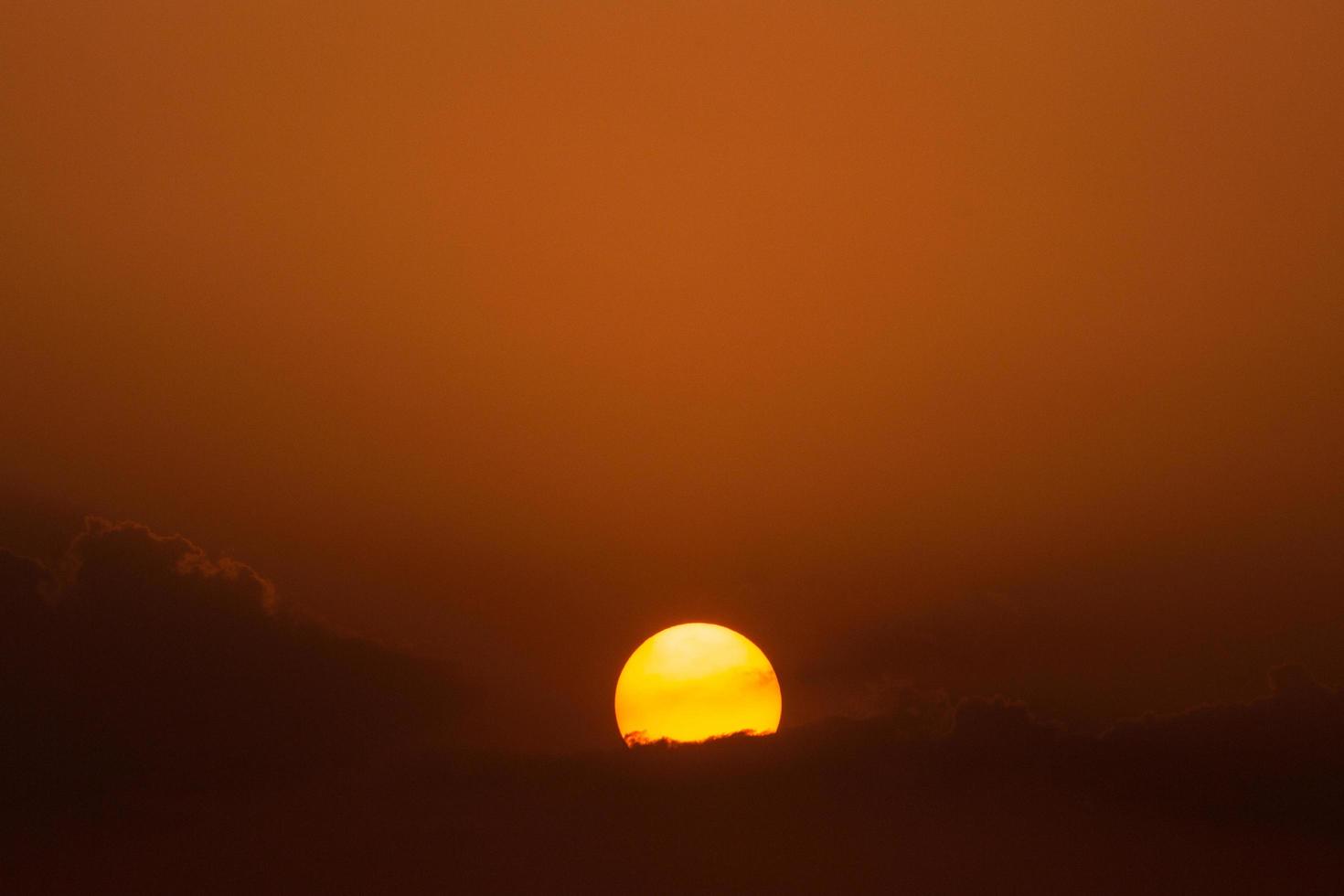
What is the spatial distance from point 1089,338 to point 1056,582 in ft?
3.58

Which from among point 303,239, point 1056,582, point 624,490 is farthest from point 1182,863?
point 303,239

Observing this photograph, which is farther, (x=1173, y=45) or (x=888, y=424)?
(x=888, y=424)

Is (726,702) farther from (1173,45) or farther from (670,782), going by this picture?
(1173,45)

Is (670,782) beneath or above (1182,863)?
above

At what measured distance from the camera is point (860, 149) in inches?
200

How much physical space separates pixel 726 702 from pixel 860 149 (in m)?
2.44

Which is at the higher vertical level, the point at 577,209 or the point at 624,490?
the point at 577,209

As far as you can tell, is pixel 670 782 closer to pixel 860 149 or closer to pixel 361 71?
pixel 860 149

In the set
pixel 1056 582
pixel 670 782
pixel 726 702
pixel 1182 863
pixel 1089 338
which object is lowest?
pixel 1182 863

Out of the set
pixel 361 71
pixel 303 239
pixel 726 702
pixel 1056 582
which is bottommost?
pixel 726 702

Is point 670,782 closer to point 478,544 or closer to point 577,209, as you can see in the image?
point 478,544

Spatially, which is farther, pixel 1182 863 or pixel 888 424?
pixel 888 424

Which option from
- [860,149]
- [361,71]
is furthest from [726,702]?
[361,71]

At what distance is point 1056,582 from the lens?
5.21m
